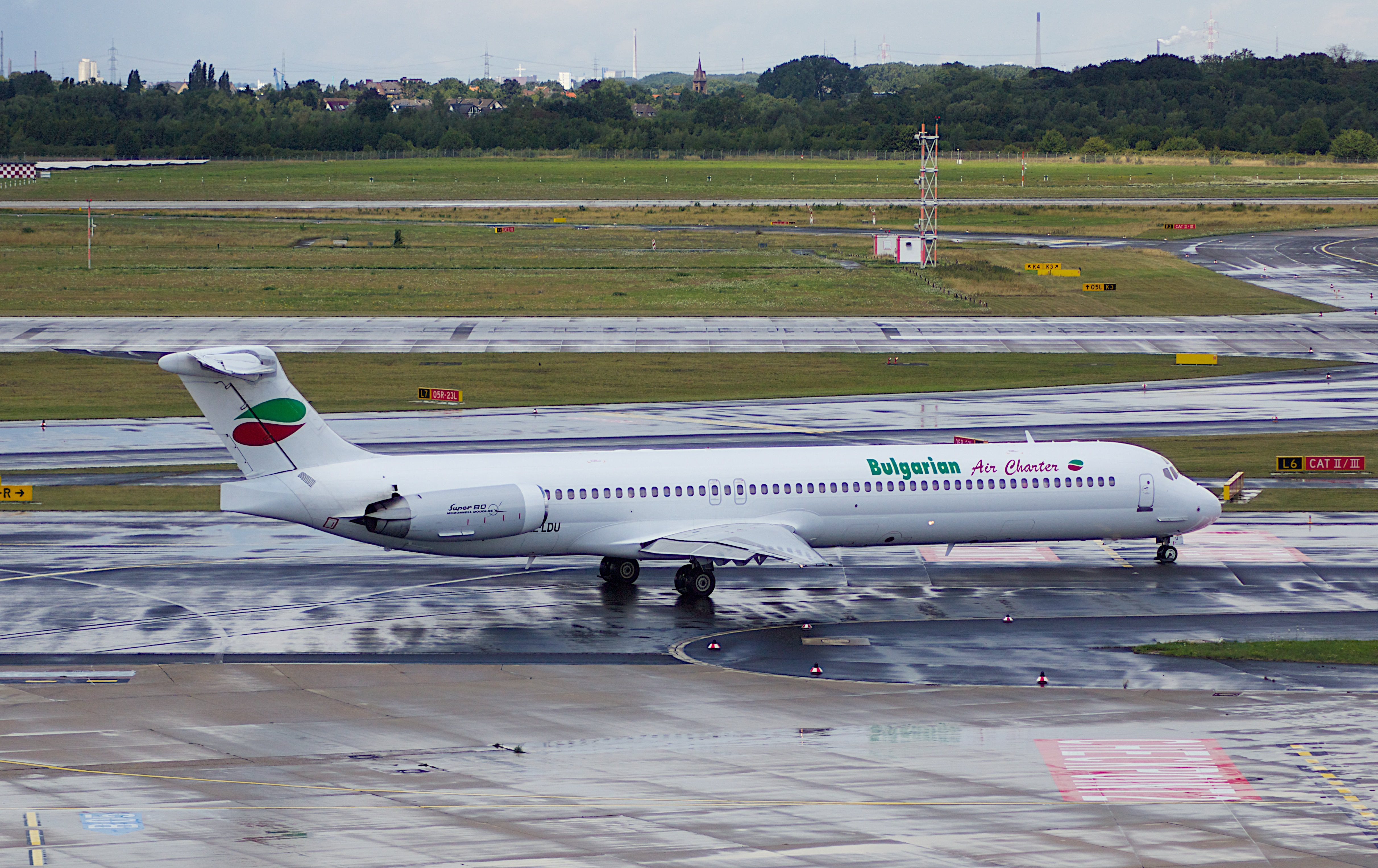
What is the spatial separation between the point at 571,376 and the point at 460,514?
124 ft

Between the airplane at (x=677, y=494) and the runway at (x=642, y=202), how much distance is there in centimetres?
12402

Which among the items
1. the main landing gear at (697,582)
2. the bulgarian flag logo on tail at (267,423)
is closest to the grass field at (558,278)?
the main landing gear at (697,582)

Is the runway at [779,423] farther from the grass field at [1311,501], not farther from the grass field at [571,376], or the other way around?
the grass field at [1311,501]

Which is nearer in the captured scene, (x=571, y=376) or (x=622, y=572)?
(x=622, y=572)

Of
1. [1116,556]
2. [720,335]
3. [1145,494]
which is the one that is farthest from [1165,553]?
[720,335]

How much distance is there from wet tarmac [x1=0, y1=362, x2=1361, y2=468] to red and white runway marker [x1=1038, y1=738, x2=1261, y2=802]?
96.8ft

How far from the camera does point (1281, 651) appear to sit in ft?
108

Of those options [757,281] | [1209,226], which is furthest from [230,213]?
[1209,226]

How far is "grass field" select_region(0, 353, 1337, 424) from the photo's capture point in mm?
67812

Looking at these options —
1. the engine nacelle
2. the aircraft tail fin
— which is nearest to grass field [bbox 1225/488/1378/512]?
the engine nacelle

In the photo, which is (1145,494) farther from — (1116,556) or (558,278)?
(558,278)

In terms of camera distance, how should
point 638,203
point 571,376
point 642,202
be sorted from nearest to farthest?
point 571,376, point 638,203, point 642,202

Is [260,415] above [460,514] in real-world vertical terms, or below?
above

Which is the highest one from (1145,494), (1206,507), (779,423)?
(1145,494)
